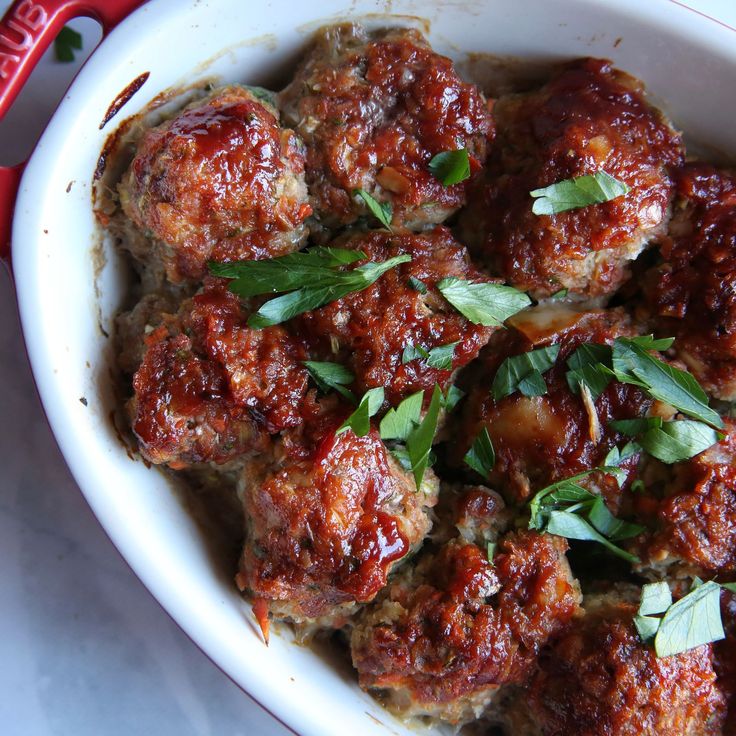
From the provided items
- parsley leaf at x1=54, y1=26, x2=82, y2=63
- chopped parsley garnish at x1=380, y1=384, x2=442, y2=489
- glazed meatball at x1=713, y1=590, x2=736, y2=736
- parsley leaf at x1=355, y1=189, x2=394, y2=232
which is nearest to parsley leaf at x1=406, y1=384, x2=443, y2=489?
chopped parsley garnish at x1=380, y1=384, x2=442, y2=489

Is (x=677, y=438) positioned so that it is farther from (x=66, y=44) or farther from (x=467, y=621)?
(x=66, y=44)

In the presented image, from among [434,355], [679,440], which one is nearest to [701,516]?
[679,440]

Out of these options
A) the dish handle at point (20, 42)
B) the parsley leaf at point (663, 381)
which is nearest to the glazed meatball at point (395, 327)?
the parsley leaf at point (663, 381)

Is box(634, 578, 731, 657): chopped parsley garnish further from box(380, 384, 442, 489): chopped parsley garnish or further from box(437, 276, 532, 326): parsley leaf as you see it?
box(437, 276, 532, 326): parsley leaf

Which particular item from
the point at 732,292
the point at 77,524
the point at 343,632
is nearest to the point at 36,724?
the point at 77,524

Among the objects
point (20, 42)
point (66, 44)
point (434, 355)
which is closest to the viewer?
point (20, 42)
